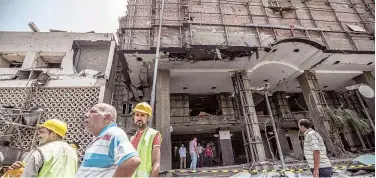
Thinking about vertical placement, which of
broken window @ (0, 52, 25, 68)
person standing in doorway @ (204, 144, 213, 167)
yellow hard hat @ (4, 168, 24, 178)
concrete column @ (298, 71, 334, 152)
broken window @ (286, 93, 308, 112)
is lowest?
yellow hard hat @ (4, 168, 24, 178)

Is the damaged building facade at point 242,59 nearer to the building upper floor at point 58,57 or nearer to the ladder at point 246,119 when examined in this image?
the ladder at point 246,119

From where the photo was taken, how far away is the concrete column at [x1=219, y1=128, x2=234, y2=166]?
49.4 ft

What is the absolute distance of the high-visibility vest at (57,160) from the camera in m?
2.28

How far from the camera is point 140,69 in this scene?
11.7 metres

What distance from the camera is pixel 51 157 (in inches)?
92.4

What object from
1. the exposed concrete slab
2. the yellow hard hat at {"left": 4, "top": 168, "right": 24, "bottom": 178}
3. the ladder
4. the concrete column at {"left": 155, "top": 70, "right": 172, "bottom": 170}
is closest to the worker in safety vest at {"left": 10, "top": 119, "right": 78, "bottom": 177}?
the yellow hard hat at {"left": 4, "top": 168, "right": 24, "bottom": 178}

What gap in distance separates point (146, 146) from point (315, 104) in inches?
472

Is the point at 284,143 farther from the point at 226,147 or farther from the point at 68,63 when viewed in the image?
the point at 68,63

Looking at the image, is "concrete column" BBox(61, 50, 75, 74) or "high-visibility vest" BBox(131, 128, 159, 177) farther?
"concrete column" BBox(61, 50, 75, 74)

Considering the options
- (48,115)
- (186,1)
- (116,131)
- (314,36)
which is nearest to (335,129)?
(314,36)

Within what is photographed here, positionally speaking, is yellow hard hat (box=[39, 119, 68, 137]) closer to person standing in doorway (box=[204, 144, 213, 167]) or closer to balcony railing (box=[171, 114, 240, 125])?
balcony railing (box=[171, 114, 240, 125])

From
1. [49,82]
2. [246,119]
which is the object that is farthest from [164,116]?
[49,82]

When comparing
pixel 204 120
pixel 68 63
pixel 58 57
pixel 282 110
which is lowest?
pixel 204 120

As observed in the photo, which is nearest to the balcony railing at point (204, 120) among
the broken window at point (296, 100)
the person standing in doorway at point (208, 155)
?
the person standing in doorway at point (208, 155)
